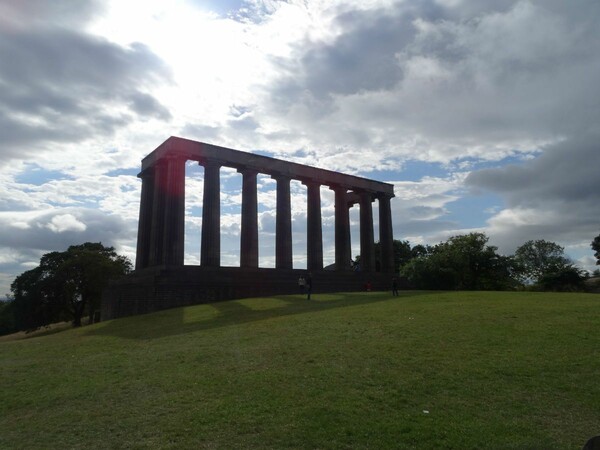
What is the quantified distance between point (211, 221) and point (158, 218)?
6.96 meters

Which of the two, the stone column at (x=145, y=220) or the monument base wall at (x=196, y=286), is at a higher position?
the stone column at (x=145, y=220)

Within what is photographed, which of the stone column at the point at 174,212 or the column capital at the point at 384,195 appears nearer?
the stone column at the point at 174,212

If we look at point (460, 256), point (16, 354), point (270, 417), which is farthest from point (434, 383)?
point (460, 256)

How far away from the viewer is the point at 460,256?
155ft

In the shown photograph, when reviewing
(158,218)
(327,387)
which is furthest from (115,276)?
(327,387)

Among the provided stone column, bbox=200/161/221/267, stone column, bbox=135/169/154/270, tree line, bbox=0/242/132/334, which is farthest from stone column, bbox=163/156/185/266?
tree line, bbox=0/242/132/334

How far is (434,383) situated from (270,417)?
4404 mm

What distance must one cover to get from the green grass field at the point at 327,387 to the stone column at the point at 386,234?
125ft

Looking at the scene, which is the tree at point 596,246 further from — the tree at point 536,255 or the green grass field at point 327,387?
the green grass field at point 327,387

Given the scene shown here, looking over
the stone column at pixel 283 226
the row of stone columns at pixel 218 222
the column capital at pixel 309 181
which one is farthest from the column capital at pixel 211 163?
the column capital at pixel 309 181

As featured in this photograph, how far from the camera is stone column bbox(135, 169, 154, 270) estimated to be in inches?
2077

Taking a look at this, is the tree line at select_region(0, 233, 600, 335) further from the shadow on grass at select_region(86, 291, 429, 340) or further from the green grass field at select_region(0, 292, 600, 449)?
the green grass field at select_region(0, 292, 600, 449)

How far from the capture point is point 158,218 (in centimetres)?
4894

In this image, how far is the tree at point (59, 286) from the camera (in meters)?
53.4
